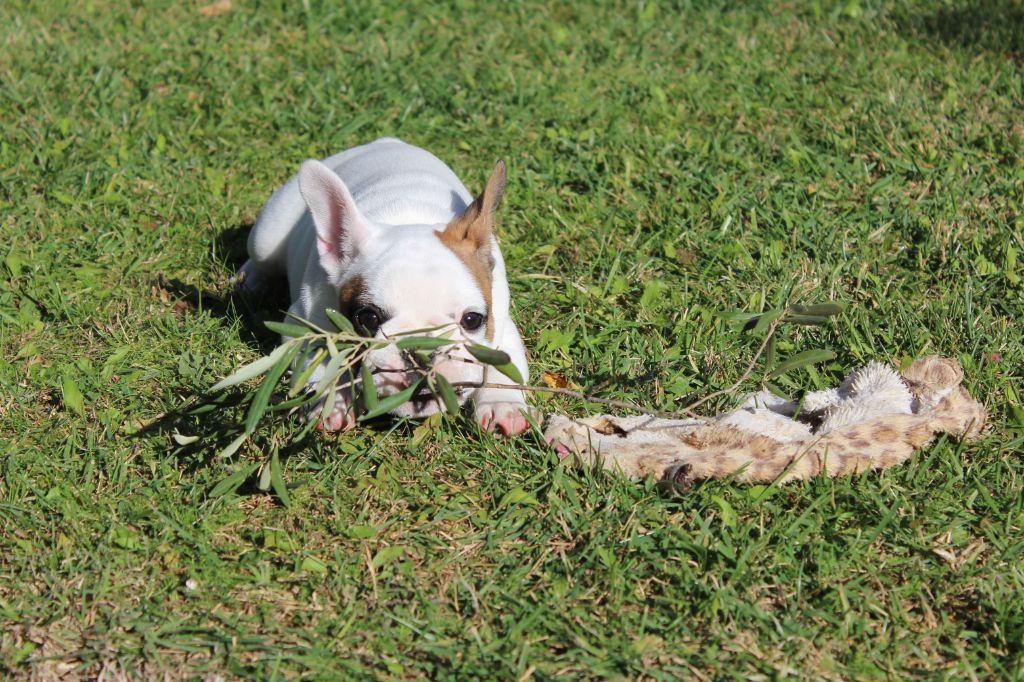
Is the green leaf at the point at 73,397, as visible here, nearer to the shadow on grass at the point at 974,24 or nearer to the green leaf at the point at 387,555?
the green leaf at the point at 387,555

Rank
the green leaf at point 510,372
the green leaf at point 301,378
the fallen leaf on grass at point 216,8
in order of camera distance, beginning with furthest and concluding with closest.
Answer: the fallen leaf on grass at point 216,8, the green leaf at point 510,372, the green leaf at point 301,378

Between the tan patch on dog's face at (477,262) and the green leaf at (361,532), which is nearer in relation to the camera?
the green leaf at (361,532)

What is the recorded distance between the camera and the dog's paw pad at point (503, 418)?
349cm

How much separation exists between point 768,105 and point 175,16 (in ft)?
12.8

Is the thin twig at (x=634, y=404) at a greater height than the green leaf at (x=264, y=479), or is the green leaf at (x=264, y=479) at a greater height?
the thin twig at (x=634, y=404)

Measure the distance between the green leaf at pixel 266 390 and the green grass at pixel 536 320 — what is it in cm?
37

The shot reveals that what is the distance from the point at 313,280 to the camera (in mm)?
3852

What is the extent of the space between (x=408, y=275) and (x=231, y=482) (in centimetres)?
84

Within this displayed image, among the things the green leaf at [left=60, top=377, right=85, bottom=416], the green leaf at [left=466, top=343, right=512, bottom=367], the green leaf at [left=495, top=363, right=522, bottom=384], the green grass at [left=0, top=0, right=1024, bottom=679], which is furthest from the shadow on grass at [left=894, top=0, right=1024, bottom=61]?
the green leaf at [left=60, top=377, right=85, bottom=416]

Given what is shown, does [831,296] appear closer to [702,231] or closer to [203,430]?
[702,231]

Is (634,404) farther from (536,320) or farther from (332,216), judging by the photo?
(332,216)

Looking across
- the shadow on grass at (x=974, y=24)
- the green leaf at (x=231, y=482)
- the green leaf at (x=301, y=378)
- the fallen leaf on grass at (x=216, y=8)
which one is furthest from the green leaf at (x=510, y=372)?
the fallen leaf on grass at (x=216, y=8)

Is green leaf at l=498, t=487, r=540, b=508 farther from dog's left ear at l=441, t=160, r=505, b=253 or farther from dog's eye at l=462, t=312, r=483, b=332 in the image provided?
dog's left ear at l=441, t=160, r=505, b=253

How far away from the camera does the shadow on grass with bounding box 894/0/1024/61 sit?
6388mm
